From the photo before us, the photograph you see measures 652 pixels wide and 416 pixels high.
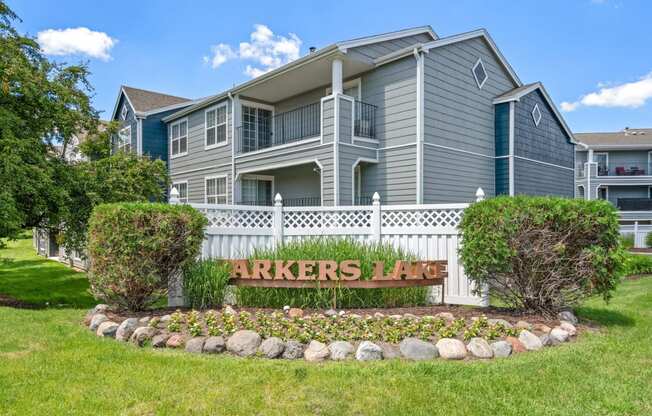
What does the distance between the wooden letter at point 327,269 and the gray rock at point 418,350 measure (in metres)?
2.02

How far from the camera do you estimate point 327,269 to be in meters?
6.43

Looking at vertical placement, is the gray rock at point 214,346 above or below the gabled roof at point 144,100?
below

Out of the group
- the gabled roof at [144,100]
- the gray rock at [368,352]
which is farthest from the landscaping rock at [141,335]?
the gabled roof at [144,100]

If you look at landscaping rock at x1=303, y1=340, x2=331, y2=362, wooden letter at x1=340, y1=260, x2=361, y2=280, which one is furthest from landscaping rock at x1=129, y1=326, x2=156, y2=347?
wooden letter at x1=340, y1=260, x2=361, y2=280

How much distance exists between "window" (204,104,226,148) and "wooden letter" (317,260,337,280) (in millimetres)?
10812

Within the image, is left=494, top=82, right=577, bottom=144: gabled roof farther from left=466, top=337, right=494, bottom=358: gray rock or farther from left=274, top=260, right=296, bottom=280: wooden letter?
left=466, top=337, right=494, bottom=358: gray rock

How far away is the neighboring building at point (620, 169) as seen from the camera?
1169 inches

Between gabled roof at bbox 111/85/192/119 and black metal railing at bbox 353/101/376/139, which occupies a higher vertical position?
gabled roof at bbox 111/85/192/119

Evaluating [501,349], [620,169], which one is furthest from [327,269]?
[620,169]

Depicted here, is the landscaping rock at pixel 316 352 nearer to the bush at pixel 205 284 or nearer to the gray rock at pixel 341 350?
the gray rock at pixel 341 350

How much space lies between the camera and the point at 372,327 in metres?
5.07

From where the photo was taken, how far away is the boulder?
14.7 feet

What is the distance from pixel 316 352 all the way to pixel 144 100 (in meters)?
19.7

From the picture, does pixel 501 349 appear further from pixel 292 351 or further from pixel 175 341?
pixel 175 341
